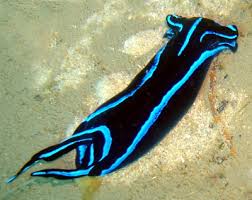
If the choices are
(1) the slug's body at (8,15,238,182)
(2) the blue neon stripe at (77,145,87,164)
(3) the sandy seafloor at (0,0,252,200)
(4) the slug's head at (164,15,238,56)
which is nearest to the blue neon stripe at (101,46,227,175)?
(1) the slug's body at (8,15,238,182)

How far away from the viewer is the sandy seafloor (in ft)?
11.3

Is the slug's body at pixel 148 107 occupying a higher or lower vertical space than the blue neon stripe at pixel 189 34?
lower

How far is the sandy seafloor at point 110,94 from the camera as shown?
11.3 ft

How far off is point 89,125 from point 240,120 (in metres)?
1.46

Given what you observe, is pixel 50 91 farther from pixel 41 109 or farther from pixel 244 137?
pixel 244 137

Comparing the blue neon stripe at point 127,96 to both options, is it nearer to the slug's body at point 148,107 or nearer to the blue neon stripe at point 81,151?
the slug's body at point 148,107

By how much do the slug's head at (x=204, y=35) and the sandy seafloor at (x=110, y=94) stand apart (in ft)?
0.41

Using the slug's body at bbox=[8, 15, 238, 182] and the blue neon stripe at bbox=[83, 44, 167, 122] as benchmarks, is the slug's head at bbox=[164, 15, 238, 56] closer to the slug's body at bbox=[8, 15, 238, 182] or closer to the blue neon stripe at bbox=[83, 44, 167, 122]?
the slug's body at bbox=[8, 15, 238, 182]

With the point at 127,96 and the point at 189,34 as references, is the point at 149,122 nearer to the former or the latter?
the point at 127,96

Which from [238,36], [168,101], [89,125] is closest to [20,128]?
[89,125]

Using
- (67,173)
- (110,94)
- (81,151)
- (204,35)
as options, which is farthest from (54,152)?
(204,35)

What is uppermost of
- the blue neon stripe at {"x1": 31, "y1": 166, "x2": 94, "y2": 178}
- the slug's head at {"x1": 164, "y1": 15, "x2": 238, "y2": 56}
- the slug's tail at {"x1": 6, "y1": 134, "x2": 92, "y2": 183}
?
the slug's head at {"x1": 164, "y1": 15, "x2": 238, "y2": 56}

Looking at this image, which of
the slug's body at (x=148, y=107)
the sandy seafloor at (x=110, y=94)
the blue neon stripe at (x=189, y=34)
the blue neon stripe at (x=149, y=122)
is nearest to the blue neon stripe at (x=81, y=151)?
the slug's body at (x=148, y=107)

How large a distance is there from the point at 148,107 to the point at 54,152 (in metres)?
0.95
